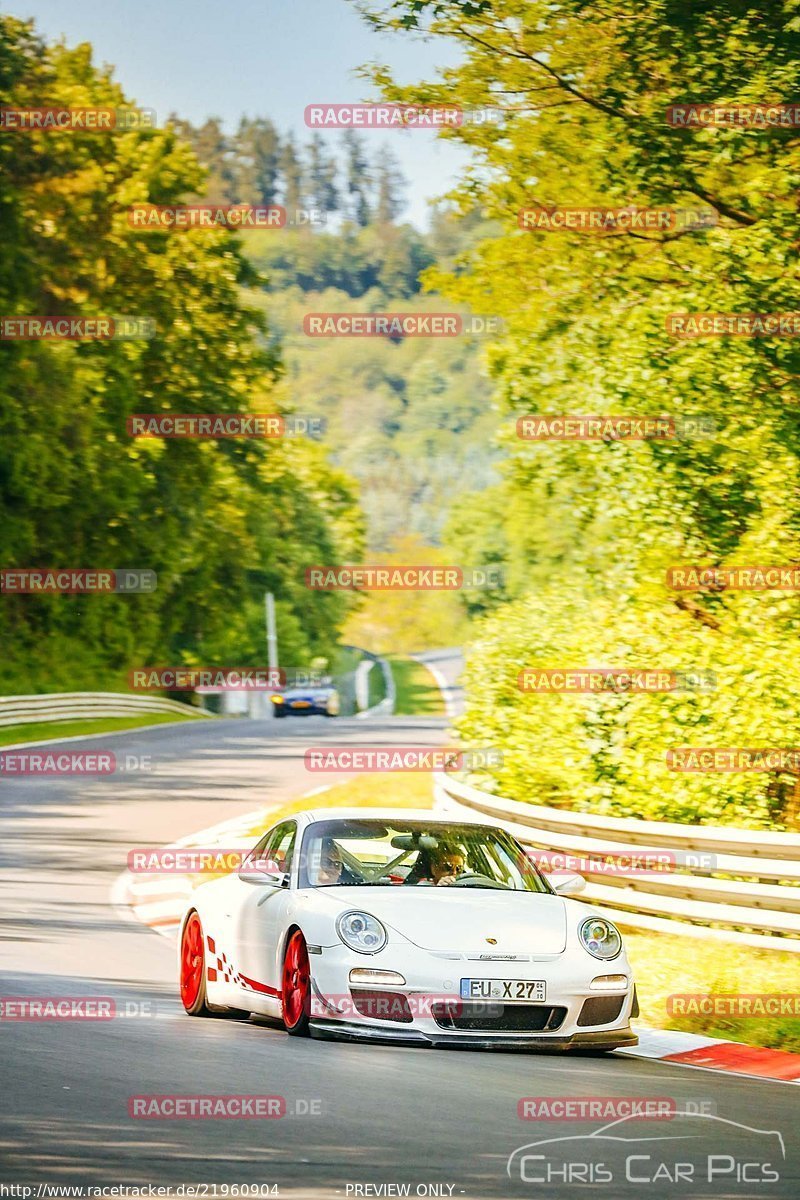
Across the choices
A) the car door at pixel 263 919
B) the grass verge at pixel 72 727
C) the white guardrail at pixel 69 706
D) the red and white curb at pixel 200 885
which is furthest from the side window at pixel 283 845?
the white guardrail at pixel 69 706

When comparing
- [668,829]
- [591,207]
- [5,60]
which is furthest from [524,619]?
[5,60]

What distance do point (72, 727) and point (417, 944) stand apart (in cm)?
3304

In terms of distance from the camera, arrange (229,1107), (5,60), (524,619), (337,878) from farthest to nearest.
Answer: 1. (5,60)
2. (524,619)
3. (337,878)
4. (229,1107)

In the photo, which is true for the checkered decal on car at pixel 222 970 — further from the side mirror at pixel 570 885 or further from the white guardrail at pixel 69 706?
the white guardrail at pixel 69 706

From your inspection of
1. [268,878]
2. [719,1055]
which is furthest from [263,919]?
[719,1055]

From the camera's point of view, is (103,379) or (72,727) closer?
(72,727)

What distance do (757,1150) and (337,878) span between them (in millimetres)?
3436

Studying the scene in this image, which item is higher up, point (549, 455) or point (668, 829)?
point (549, 455)

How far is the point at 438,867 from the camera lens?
985 cm

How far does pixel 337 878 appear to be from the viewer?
9.54 meters

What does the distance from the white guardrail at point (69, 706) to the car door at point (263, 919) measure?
2834cm

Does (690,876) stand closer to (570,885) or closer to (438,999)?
(570,885)

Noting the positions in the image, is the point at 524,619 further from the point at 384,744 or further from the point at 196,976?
the point at 384,744

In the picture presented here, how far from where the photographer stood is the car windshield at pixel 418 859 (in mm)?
9625
